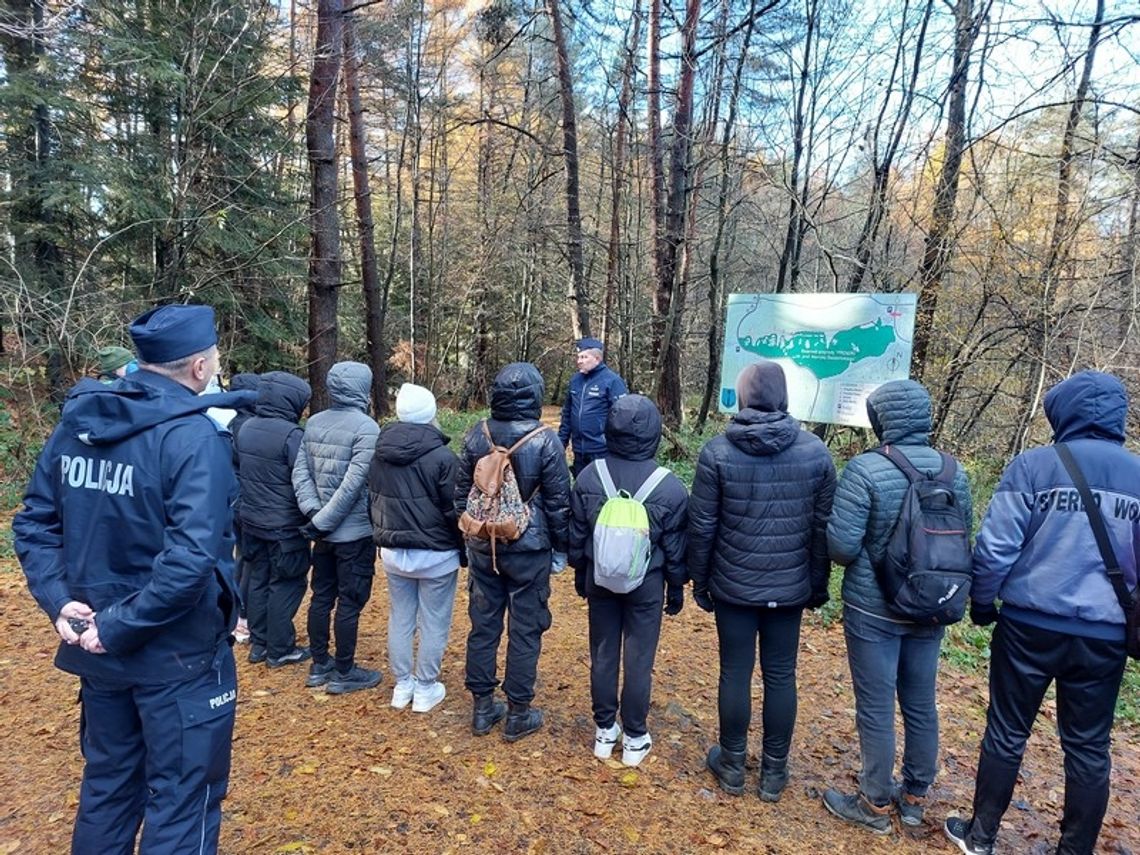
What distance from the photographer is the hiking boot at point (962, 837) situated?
8.93 ft

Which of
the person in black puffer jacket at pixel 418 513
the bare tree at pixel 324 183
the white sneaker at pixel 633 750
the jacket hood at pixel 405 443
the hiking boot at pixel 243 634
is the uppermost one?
the bare tree at pixel 324 183

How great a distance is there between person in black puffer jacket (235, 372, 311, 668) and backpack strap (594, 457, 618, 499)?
196 centimetres

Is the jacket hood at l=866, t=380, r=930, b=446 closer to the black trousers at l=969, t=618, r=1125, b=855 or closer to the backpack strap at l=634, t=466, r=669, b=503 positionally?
the black trousers at l=969, t=618, r=1125, b=855

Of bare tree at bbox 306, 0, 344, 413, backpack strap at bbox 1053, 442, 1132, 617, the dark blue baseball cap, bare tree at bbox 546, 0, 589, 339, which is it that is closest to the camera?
the dark blue baseball cap

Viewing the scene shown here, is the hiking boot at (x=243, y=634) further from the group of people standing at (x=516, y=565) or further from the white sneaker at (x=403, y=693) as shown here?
the white sneaker at (x=403, y=693)

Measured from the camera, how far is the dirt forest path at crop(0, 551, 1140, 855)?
2.76 m

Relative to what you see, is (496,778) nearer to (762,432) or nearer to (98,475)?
(762,432)

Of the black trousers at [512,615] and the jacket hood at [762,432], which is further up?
the jacket hood at [762,432]

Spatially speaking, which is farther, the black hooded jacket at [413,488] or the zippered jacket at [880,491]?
the black hooded jacket at [413,488]

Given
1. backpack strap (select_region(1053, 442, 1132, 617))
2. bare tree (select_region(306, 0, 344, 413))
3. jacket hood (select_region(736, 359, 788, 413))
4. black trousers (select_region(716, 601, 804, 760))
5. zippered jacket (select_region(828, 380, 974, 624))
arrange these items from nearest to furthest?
1. backpack strap (select_region(1053, 442, 1132, 617))
2. zippered jacket (select_region(828, 380, 974, 624))
3. jacket hood (select_region(736, 359, 788, 413))
4. black trousers (select_region(716, 601, 804, 760))
5. bare tree (select_region(306, 0, 344, 413))

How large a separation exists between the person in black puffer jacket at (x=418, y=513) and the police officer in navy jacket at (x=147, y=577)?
1.38 meters

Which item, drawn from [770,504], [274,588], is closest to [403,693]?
[274,588]

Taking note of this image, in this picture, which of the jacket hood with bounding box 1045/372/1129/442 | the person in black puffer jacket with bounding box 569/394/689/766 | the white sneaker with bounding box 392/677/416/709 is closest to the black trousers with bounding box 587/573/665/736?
the person in black puffer jacket with bounding box 569/394/689/766

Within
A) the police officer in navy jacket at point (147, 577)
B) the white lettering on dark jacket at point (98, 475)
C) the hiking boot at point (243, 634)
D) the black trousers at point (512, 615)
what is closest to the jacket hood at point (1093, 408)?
the black trousers at point (512, 615)
